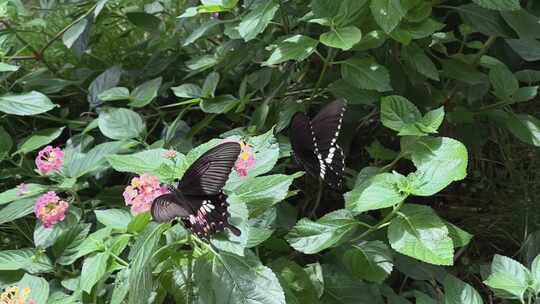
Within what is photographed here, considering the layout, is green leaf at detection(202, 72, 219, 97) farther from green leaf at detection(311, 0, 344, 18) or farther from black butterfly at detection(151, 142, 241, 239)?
black butterfly at detection(151, 142, 241, 239)

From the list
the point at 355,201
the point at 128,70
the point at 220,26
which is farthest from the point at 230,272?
the point at 128,70

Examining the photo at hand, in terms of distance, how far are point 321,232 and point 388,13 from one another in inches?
15.4

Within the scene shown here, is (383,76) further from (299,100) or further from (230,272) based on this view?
(230,272)

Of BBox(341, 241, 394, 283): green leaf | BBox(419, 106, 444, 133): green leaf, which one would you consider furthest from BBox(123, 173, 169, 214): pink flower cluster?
BBox(419, 106, 444, 133): green leaf

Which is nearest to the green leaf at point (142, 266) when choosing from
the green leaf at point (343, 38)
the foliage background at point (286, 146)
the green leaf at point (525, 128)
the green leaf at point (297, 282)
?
the foliage background at point (286, 146)

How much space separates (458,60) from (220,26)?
58 cm

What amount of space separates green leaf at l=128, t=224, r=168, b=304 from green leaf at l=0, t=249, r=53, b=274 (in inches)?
16.3

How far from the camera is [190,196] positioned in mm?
794

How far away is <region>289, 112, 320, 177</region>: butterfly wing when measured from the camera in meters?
0.98

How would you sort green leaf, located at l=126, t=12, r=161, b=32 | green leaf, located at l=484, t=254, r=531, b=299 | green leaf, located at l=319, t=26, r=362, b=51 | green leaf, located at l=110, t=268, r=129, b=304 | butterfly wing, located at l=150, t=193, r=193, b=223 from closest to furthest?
butterfly wing, located at l=150, t=193, r=193, b=223
green leaf, located at l=110, t=268, r=129, b=304
green leaf, located at l=484, t=254, r=531, b=299
green leaf, located at l=319, t=26, r=362, b=51
green leaf, located at l=126, t=12, r=161, b=32

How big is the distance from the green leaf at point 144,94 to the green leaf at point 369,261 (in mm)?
609

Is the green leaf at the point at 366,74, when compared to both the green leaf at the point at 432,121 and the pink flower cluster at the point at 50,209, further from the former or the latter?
the pink flower cluster at the point at 50,209

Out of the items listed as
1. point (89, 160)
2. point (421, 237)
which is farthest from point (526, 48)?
point (89, 160)

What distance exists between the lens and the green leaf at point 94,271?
0.89 meters
